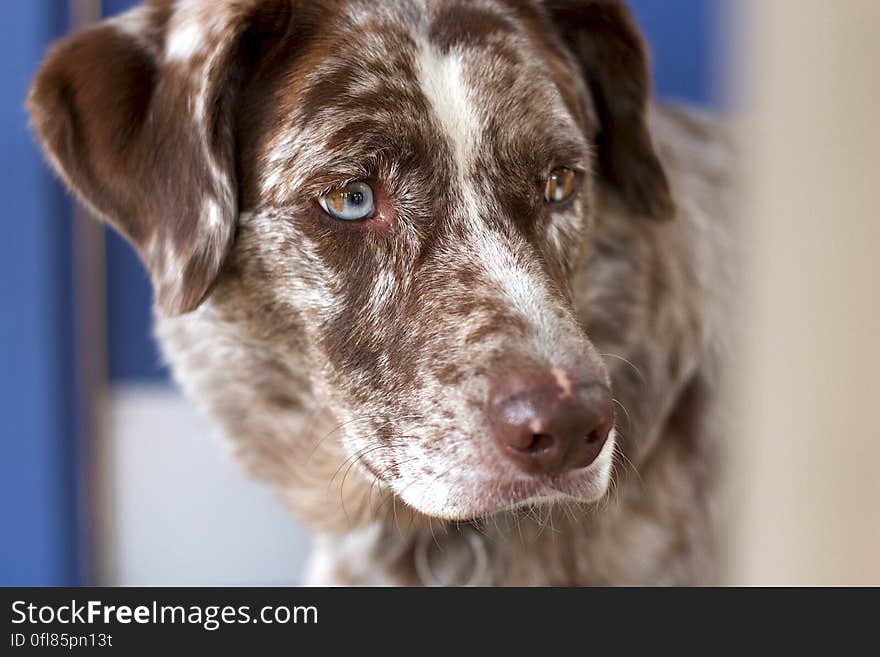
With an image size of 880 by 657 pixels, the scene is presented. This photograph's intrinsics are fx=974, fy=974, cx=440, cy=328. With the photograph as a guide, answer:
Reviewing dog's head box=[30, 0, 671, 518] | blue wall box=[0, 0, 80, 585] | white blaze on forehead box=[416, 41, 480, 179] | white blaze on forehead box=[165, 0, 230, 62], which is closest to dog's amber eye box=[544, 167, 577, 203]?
dog's head box=[30, 0, 671, 518]

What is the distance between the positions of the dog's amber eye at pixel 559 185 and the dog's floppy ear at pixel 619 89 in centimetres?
22

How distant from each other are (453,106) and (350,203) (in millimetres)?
216

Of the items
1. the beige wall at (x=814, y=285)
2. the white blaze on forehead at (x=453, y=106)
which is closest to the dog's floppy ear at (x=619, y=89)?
the white blaze on forehead at (x=453, y=106)

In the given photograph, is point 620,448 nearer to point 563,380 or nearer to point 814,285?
point 563,380

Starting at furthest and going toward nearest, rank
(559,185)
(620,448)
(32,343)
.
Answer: (32,343)
(620,448)
(559,185)

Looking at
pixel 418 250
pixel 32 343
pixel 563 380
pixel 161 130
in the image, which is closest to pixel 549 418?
pixel 563 380

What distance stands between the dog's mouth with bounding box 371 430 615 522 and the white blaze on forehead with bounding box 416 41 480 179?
464 millimetres

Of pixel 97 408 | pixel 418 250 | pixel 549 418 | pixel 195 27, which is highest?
pixel 195 27

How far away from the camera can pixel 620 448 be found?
1730 mm

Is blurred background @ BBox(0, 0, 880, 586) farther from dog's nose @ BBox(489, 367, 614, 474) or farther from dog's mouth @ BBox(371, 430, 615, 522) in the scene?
dog's nose @ BBox(489, 367, 614, 474)

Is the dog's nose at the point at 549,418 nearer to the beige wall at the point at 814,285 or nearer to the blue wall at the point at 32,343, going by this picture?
the beige wall at the point at 814,285

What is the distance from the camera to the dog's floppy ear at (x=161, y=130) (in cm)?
151

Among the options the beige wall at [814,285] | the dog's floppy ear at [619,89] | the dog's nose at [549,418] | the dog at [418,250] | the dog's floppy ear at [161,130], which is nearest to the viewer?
the beige wall at [814,285]
